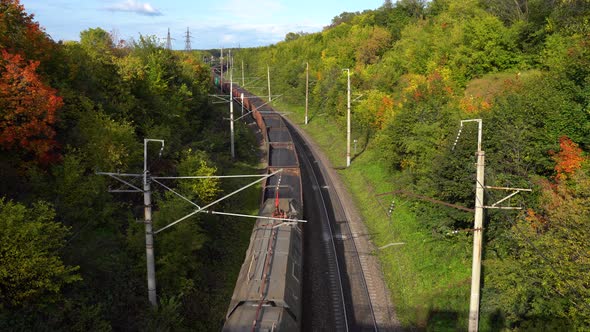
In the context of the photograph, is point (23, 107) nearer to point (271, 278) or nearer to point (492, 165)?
point (271, 278)

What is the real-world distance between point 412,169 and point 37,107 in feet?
74.2

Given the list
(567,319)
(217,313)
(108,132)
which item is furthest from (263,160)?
(567,319)

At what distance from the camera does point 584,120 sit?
813 inches

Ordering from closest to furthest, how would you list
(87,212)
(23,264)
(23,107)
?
(23,264), (23,107), (87,212)

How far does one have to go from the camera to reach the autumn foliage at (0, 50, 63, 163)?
18359 mm

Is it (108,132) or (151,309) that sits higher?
(108,132)

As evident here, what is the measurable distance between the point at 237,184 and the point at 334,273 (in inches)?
519

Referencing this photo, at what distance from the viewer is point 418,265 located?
74.9ft

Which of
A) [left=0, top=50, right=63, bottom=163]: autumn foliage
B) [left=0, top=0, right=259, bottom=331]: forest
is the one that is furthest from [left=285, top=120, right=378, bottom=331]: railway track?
[left=0, top=50, right=63, bottom=163]: autumn foliage

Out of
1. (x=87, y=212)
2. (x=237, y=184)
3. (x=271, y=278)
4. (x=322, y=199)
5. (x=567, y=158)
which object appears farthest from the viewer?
(x=322, y=199)

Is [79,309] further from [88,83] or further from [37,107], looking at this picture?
[88,83]

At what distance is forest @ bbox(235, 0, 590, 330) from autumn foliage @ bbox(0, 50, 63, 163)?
18.5m

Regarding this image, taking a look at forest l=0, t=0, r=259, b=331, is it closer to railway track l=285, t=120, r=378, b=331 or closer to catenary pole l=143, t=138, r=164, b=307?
catenary pole l=143, t=138, r=164, b=307

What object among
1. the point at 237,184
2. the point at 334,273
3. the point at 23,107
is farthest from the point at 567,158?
the point at 23,107
